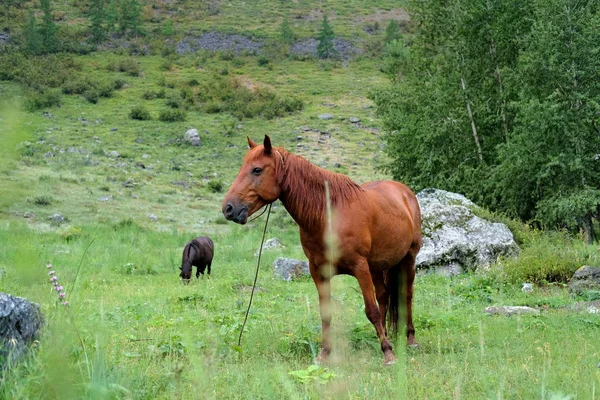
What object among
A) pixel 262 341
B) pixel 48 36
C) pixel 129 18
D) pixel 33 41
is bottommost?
pixel 262 341

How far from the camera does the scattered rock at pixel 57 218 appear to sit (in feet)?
66.1

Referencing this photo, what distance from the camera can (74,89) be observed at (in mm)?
45062

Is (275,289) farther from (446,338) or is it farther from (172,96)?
(172,96)

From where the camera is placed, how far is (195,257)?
43.7 ft

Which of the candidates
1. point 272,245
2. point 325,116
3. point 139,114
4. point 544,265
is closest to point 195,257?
point 272,245

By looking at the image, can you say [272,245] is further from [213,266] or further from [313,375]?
[313,375]

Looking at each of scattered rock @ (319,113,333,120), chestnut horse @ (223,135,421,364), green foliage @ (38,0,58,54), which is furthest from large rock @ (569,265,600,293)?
green foliage @ (38,0,58,54)

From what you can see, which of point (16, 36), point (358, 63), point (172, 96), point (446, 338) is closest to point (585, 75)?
point (446, 338)

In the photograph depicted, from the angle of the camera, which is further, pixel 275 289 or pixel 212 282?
pixel 212 282

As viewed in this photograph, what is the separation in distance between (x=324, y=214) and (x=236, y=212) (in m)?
0.84

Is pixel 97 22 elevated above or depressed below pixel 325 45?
above

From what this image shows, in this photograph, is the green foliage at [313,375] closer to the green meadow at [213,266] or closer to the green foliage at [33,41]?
the green meadow at [213,266]

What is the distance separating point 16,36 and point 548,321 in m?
57.3

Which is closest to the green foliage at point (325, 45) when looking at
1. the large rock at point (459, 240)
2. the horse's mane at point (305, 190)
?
Answer: the large rock at point (459, 240)
